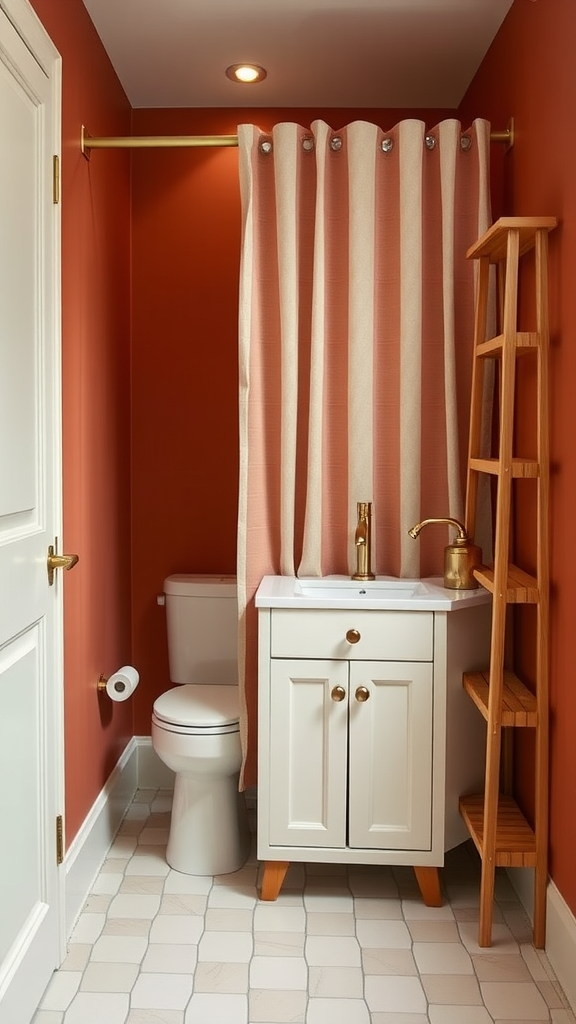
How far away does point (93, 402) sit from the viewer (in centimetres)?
264

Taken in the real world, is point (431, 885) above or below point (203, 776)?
below

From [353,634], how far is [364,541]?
0.34m

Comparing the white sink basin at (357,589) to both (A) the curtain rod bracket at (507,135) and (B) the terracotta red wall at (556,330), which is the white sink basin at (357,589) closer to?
(B) the terracotta red wall at (556,330)

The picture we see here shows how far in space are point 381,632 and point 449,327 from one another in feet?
2.89

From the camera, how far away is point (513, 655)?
8.54 ft

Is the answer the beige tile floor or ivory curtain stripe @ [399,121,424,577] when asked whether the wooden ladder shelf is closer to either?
the beige tile floor

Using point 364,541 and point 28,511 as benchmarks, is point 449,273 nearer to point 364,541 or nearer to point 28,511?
point 364,541

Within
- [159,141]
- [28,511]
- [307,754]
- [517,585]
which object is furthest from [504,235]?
[307,754]

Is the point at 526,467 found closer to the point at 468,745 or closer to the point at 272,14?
the point at 468,745

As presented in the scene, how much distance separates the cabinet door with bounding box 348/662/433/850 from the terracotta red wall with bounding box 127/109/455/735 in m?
0.95

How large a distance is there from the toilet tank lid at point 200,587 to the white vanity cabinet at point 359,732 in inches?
24.3

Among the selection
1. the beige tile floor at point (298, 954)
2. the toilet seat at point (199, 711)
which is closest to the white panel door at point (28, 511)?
the beige tile floor at point (298, 954)

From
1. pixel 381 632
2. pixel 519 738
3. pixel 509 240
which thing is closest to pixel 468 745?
Result: pixel 519 738

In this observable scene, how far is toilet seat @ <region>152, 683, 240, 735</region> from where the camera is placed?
260 cm
